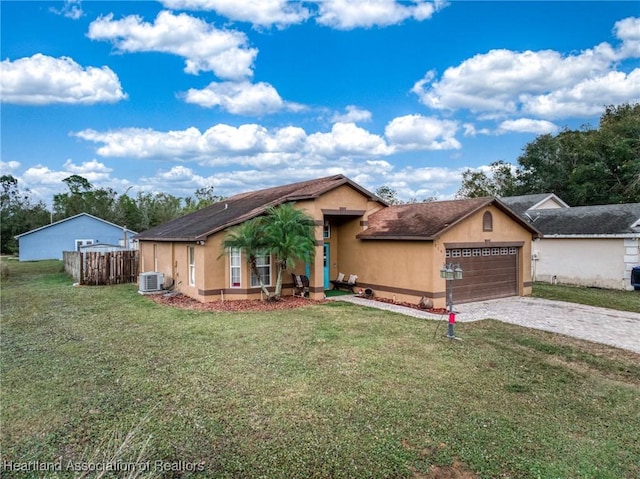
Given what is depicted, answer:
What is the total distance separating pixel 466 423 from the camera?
4.96 m

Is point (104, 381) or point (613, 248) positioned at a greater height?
point (613, 248)

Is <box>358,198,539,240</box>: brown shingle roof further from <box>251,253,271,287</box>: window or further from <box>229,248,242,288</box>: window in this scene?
<box>229,248,242,288</box>: window

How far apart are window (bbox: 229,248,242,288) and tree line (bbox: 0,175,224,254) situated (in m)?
31.0

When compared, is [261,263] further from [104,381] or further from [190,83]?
[190,83]

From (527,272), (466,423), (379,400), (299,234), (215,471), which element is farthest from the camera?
(527,272)

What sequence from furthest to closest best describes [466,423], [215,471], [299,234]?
[299,234] → [466,423] → [215,471]

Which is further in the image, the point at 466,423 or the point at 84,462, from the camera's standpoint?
the point at 466,423

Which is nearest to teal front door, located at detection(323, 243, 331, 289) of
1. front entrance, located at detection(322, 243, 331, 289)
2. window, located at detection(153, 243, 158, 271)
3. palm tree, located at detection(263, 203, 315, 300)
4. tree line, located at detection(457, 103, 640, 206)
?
front entrance, located at detection(322, 243, 331, 289)

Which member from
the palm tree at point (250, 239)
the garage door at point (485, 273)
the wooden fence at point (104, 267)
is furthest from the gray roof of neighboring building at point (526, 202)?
the wooden fence at point (104, 267)

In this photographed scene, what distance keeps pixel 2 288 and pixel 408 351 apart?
709 inches

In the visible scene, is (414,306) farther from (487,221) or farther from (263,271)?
(263,271)

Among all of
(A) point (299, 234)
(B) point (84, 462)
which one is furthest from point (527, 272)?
(B) point (84, 462)

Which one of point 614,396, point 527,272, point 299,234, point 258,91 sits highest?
point 258,91

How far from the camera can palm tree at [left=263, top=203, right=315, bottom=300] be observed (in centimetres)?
1278
